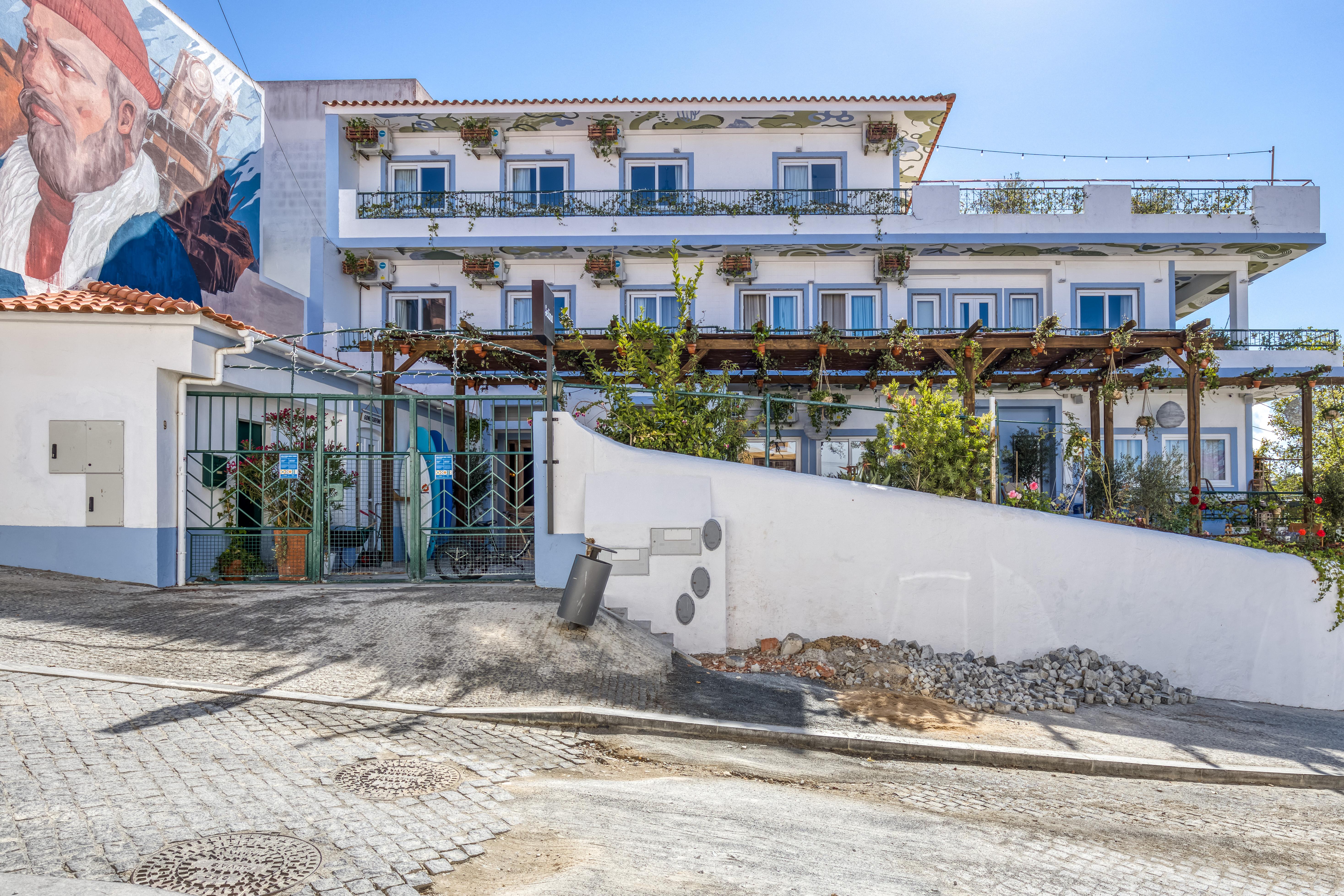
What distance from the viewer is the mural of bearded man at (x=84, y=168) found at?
16.3 meters

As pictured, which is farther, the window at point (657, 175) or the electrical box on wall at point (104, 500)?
the window at point (657, 175)

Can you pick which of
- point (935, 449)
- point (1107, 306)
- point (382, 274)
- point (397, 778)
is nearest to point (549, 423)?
point (935, 449)

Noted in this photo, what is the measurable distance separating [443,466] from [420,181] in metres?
13.1

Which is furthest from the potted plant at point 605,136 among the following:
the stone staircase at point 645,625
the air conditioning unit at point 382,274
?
the stone staircase at point 645,625

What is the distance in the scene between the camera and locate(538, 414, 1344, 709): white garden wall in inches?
348

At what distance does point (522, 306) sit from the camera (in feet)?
65.2

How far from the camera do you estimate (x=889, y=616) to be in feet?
29.0

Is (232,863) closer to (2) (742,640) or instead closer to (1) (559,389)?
(2) (742,640)

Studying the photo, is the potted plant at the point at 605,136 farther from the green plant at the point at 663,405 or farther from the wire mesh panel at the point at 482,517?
the green plant at the point at 663,405

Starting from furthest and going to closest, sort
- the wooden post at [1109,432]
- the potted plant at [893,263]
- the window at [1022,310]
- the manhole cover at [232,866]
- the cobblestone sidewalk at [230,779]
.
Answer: the window at [1022,310] → the potted plant at [893,263] → the wooden post at [1109,432] → the cobblestone sidewalk at [230,779] → the manhole cover at [232,866]

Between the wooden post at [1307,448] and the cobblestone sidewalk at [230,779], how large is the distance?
51.3ft

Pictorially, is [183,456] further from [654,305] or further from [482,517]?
[654,305]

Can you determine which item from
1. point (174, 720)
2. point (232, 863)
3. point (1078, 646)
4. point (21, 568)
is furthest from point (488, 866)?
point (21, 568)

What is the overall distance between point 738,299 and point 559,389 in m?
10.7
